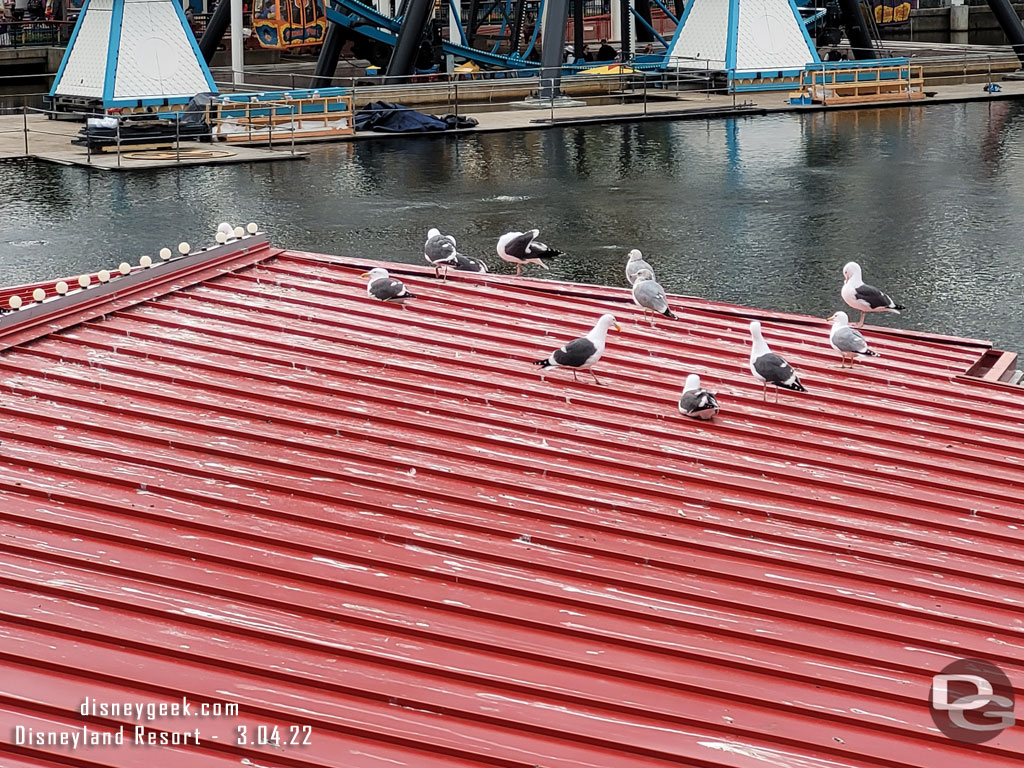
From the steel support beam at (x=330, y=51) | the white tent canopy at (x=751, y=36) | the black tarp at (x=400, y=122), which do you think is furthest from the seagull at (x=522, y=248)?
the steel support beam at (x=330, y=51)

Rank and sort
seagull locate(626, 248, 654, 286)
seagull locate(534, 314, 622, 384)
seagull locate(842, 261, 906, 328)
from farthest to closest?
seagull locate(626, 248, 654, 286) → seagull locate(842, 261, 906, 328) → seagull locate(534, 314, 622, 384)

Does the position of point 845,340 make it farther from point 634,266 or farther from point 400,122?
point 400,122

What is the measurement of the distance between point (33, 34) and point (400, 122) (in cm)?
2660

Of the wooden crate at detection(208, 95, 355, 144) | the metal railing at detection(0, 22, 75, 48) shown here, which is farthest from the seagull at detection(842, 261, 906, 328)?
the metal railing at detection(0, 22, 75, 48)

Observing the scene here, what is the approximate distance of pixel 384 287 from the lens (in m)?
12.2

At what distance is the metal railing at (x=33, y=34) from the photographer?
2058 inches

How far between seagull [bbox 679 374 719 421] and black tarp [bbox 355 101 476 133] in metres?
25.3

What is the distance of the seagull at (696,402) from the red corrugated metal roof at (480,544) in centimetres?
13

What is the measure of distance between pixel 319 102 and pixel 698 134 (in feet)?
32.0

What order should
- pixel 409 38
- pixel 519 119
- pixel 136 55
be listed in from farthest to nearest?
pixel 409 38 < pixel 519 119 < pixel 136 55

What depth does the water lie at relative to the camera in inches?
733

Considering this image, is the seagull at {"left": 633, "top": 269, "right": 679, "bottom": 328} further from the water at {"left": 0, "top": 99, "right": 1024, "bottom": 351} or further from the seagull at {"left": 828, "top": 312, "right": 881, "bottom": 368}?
the water at {"left": 0, "top": 99, "right": 1024, "bottom": 351}

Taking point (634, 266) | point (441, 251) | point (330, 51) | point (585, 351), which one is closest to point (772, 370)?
point (585, 351)

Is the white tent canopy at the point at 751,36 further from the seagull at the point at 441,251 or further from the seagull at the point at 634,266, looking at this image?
the seagull at the point at 441,251
